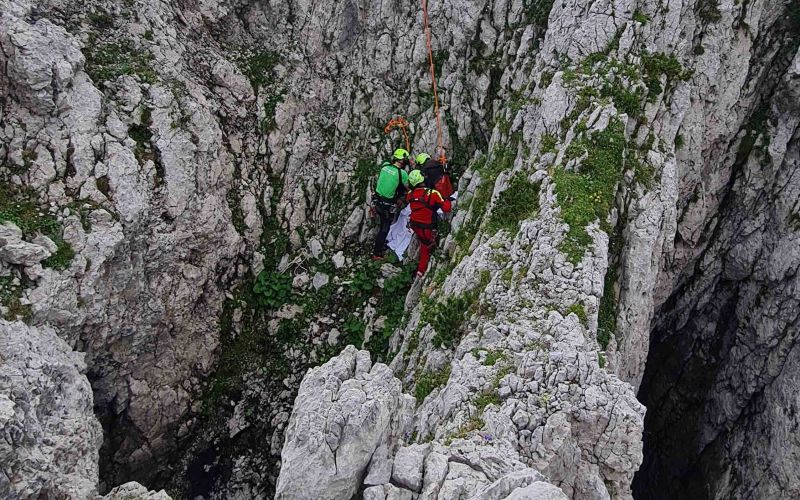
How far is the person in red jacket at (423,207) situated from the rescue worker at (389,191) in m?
0.64

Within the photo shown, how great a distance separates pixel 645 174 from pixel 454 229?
5407mm

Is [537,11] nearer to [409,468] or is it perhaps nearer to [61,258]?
[409,468]

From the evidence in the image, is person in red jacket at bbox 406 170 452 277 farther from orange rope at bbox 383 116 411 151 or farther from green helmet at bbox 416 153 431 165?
orange rope at bbox 383 116 411 151

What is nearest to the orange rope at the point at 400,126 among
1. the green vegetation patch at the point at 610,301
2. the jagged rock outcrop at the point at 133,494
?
the green vegetation patch at the point at 610,301

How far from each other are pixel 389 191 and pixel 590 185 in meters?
6.60

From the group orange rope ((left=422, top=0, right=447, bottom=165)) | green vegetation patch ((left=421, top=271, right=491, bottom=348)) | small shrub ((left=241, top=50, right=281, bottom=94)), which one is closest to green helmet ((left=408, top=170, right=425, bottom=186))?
orange rope ((left=422, top=0, right=447, bottom=165))

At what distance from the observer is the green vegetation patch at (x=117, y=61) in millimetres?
16750

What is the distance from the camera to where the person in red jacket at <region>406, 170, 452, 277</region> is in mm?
17078

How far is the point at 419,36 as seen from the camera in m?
20.2

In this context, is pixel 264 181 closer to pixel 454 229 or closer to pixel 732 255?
pixel 454 229

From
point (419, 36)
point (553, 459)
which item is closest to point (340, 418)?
→ point (553, 459)

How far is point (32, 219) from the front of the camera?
14.2 m

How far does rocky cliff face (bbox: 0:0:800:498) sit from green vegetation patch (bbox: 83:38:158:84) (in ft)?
0.27

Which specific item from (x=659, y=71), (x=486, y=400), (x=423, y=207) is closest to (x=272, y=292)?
(x=423, y=207)
